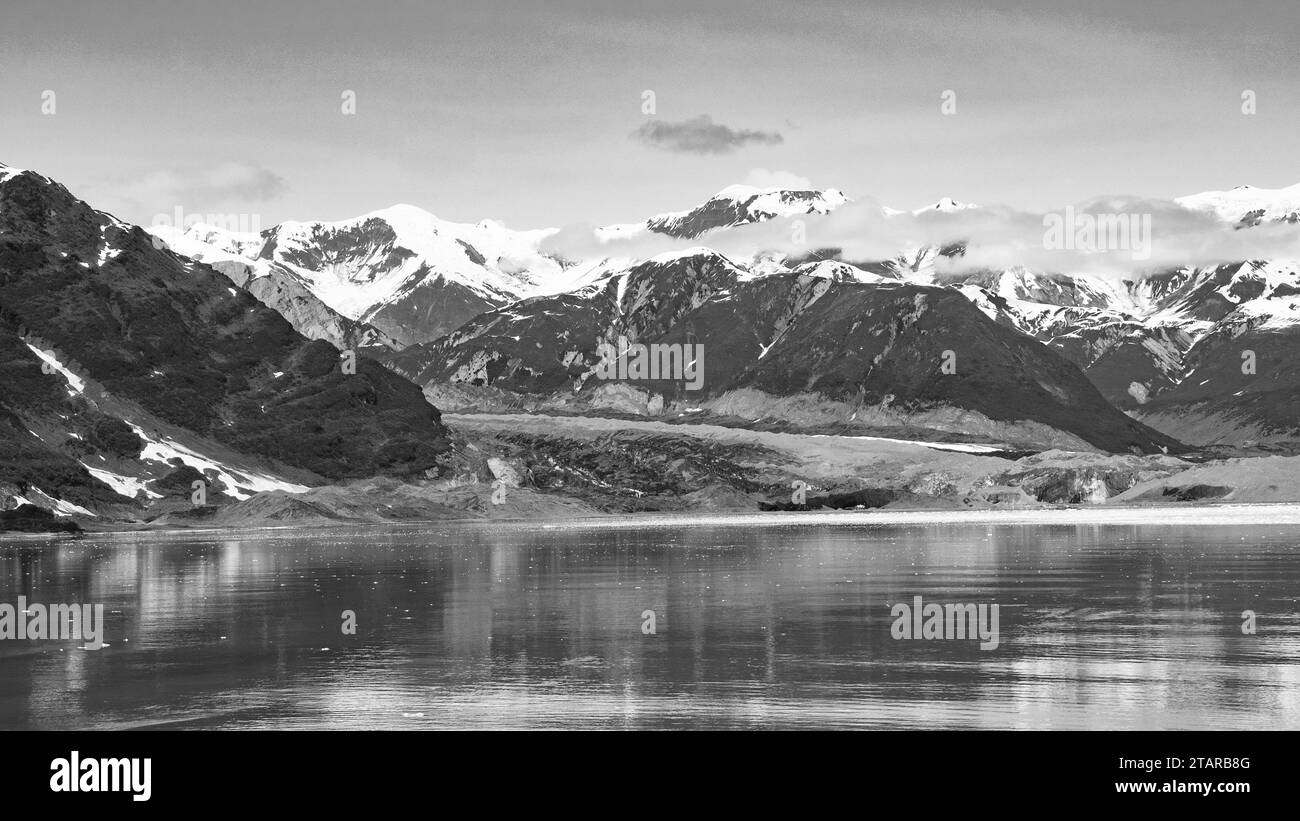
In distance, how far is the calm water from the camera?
116 ft

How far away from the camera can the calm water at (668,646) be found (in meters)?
→ 35.5

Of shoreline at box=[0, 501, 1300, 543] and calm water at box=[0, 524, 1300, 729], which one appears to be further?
shoreline at box=[0, 501, 1300, 543]

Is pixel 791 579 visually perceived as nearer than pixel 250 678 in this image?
No

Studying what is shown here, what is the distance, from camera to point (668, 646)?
47.1 m

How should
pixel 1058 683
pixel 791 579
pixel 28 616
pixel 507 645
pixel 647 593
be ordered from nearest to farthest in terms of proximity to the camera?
pixel 1058 683, pixel 507 645, pixel 28 616, pixel 647 593, pixel 791 579
